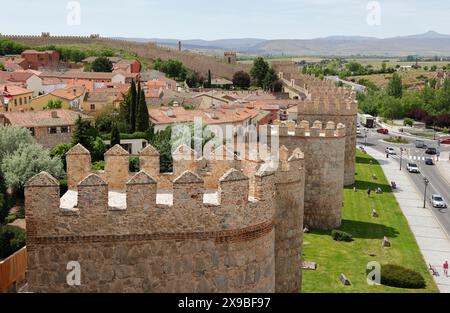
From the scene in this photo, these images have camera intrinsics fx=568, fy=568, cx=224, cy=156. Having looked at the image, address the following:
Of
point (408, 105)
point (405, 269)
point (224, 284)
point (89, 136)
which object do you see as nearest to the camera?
point (224, 284)

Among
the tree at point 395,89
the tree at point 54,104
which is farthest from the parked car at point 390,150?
the tree at point 395,89

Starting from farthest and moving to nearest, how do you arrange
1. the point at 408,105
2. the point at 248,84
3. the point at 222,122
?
the point at 248,84
the point at 408,105
the point at 222,122

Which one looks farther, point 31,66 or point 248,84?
point 248,84

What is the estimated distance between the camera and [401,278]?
25.2 m

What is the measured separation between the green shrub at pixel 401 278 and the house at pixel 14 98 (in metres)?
41.6

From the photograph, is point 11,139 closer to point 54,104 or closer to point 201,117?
point 201,117

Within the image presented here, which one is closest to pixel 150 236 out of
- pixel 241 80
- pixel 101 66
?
pixel 101 66

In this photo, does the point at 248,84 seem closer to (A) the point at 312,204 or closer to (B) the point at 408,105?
(B) the point at 408,105

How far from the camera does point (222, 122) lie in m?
54.4

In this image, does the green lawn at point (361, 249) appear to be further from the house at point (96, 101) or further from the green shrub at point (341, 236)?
the house at point (96, 101)

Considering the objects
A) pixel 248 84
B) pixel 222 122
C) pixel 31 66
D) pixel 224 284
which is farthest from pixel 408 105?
pixel 224 284

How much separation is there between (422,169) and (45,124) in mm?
35894

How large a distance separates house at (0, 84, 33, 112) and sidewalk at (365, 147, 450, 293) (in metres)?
37.5
